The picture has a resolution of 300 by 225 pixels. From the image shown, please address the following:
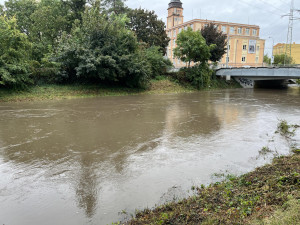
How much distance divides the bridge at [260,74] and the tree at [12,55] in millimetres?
28978

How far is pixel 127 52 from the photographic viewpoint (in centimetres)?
2745

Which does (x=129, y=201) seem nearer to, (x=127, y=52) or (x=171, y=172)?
(x=171, y=172)

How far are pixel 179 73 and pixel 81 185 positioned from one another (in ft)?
105

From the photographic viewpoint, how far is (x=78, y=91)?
1040 inches

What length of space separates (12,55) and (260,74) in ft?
100.0

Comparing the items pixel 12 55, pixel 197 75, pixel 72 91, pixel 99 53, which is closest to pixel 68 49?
pixel 99 53

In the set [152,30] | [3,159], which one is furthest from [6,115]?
[152,30]

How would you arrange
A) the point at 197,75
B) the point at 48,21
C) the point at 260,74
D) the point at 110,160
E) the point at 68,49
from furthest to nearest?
the point at 197,75, the point at 260,74, the point at 48,21, the point at 68,49, the point at 110,160

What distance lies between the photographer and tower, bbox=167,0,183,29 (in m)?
74.4

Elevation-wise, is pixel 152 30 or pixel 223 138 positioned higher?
pixel 152 30

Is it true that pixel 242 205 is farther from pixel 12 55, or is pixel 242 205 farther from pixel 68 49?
pixel 12 55

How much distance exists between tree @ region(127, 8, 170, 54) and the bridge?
11.5 m

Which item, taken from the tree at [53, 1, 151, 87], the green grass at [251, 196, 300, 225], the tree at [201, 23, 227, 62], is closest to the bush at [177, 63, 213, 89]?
the tree at [201, 23, 227, 62]

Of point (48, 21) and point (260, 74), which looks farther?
point (260, 74)
